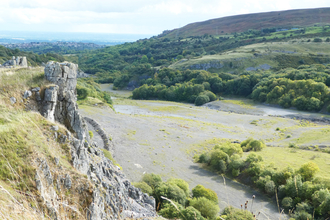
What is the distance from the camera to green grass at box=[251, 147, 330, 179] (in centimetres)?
3510

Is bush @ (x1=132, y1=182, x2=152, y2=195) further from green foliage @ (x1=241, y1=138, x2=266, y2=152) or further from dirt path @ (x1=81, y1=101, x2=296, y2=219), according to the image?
green foliage @ (x1=241, y1=138, x2=266, y2=152)

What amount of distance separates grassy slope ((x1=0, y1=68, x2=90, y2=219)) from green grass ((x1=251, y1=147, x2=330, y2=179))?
31.5 metres

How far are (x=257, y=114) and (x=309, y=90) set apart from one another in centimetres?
2050

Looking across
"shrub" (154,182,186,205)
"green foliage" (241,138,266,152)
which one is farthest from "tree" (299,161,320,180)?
"shrub" (154,182,186,205)

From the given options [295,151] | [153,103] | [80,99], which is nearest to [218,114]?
[153,103]

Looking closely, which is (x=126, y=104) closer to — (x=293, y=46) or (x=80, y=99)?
(x=80, y=99)

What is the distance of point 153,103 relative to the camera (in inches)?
3782

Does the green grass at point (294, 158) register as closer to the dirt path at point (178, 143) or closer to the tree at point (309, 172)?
the tree at point (309, 172)

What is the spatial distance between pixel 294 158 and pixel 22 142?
3888 centimetres

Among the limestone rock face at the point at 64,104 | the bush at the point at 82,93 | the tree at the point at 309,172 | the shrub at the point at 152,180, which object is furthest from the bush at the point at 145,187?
the bush at the point at 82,93

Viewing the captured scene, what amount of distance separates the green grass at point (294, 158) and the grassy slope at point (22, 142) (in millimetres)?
31485

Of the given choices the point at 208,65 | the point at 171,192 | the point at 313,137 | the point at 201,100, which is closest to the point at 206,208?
the point at 171,192

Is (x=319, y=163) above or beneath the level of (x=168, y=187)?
beneath

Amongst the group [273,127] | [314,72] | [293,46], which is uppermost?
[293,46]
